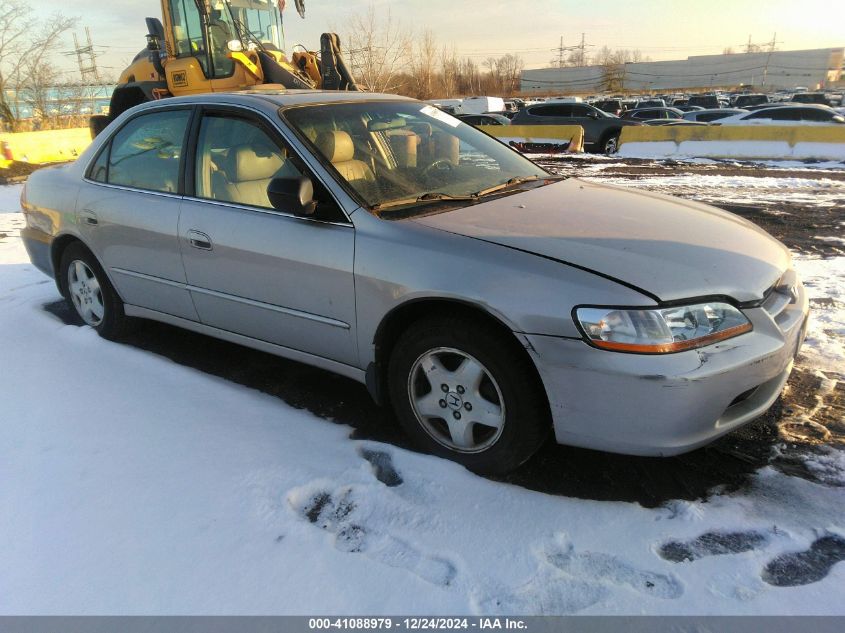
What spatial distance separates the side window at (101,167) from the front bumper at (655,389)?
10.3ft

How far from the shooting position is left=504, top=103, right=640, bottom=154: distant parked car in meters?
16.8

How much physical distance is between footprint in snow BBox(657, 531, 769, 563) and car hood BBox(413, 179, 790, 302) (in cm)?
87

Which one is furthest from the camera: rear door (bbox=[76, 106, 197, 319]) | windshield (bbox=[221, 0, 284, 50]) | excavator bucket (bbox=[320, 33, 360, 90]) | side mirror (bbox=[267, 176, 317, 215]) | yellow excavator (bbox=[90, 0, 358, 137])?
excavator bucket (bbox=[320, 33, 360, 90])

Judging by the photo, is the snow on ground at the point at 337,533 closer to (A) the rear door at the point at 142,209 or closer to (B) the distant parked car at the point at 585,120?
(A) the rear door at the point at 142,209

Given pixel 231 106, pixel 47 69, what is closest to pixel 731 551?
pixel 231 106

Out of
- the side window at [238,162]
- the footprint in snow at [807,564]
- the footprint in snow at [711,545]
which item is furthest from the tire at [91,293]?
the footprint in snow at [807,564]

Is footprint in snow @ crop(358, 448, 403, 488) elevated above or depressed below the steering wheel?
below

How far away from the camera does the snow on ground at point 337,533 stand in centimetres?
189

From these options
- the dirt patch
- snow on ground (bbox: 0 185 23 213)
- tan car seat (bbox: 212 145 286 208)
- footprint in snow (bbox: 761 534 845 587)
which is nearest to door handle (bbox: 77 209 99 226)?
tan car seat (bbox: 212 145 286 208)

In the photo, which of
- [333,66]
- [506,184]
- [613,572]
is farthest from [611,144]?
[613,572]

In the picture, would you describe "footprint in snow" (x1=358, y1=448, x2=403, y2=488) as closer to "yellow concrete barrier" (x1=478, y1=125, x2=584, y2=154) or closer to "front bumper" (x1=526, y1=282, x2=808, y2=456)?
"front bumper" (x1=526, y1=282, x2=808, y2=456)

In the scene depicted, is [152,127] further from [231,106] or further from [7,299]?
[7,299]

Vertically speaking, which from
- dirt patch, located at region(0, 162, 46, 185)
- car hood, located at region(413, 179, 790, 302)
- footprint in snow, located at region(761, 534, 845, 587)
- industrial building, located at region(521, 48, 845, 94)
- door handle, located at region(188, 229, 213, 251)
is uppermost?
industrial building, located at region(521, 48, 845, 94)

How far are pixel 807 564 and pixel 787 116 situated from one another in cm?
1917
